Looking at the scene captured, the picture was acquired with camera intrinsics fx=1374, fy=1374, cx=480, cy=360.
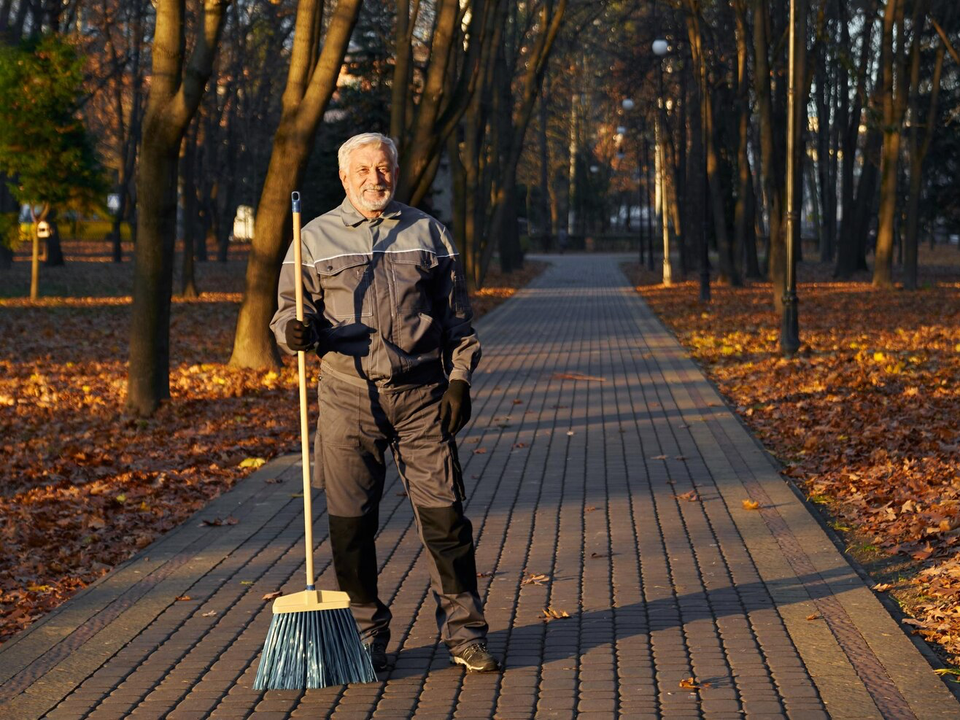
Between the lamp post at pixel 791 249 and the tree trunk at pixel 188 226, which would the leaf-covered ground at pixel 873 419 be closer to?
the lamp post at pixel 791 249

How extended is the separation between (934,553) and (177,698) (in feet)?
12.9

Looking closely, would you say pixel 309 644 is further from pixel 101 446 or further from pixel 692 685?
pixel 101 446

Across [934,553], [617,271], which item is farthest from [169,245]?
[617,271]

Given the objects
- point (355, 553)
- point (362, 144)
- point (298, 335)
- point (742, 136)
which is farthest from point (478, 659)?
point (742, 136)

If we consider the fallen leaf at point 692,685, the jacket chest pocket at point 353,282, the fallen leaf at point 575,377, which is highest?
the jacket chest pocket at point 353,282

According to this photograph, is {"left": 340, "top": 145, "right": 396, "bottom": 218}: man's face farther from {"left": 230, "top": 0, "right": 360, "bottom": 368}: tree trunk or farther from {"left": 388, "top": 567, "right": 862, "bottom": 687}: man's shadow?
{"left": 230, "top": 0, "right": 360, "bottom": 368}: tree trunk

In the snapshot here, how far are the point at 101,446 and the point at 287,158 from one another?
5.14 m

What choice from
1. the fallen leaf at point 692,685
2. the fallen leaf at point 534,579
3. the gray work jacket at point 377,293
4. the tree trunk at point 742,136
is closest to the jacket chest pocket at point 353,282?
the gray work jacket at point 377,293

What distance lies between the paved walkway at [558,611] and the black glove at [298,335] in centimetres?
125

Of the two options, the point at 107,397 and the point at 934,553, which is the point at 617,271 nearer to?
the point at 107,397

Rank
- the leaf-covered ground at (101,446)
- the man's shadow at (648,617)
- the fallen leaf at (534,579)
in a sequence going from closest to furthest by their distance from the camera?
1. the man's shadow at (648,617)
2. the fallen leaf at (534,579)
3. the leaf-covered ground at (101,446)

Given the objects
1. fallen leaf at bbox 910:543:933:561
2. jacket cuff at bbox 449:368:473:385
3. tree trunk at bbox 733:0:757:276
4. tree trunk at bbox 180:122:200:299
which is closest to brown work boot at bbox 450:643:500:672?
jacket cuff at bbox 449:368:473:385

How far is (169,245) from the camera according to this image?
1243cm

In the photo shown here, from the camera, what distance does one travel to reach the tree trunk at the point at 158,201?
12.2 m
